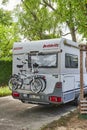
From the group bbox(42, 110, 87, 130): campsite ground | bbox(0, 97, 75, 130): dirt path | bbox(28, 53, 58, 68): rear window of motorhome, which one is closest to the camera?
bbox(42, 110, 87, 130): campsite ground

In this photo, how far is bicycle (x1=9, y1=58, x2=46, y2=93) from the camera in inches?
408

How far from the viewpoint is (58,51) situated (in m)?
10.3

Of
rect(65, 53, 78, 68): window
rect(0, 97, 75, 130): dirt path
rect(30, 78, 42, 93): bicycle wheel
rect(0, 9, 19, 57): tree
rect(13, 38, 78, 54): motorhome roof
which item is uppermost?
rect(0, 9, 19, 57): tree

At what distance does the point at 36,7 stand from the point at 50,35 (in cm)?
297

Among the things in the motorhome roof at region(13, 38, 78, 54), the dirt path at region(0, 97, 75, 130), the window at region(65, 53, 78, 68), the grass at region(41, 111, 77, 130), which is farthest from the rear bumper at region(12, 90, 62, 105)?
the motorhome roof at region(13, 38, 78, 54)

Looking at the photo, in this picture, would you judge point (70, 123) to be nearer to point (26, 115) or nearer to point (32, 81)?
point (26, 115)

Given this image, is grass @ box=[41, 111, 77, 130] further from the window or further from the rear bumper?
the window

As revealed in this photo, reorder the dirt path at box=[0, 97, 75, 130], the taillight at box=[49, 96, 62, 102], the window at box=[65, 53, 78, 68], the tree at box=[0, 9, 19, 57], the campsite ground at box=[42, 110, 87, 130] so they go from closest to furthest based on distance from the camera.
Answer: the campsite ground at box=[42, 110, 87, 130] < the dirt path at box=[0, 97, 75, 130] < the taillight at box=[49, 96, 62, 102] < the window at box=[65, 53, 78, 68] < the tree at box=[0, 9, 19, 57]

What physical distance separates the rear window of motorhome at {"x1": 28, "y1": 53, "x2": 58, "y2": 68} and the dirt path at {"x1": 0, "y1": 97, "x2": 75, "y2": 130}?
183 cm

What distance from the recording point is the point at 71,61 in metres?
11.3

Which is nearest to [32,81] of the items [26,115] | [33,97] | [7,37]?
[33,97]

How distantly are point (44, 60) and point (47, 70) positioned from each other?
408 millimetres

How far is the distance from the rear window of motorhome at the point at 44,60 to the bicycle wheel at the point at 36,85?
0.67 m

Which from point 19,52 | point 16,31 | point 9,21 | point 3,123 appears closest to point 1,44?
point 16,31
